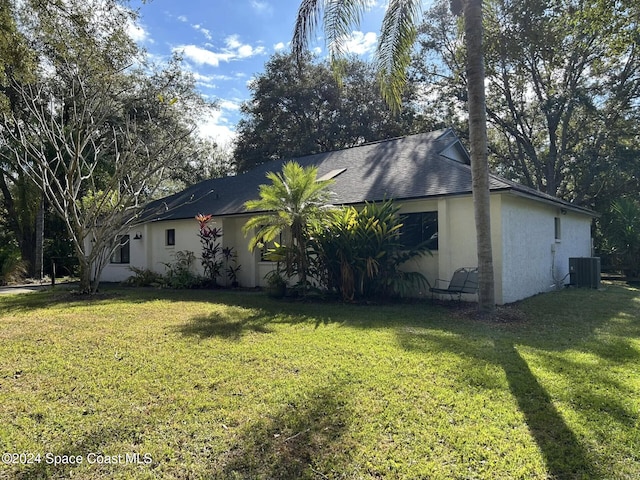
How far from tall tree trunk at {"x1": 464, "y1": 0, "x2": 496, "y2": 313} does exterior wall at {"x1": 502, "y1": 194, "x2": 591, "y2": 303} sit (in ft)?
7.44

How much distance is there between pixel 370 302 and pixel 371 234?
1.79 m

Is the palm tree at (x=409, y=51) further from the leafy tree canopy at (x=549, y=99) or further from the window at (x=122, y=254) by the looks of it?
the window at (x=122, y=254)

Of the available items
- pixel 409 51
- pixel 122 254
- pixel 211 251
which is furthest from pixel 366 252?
pixel 122 254

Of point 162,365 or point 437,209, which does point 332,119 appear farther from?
point 162,365

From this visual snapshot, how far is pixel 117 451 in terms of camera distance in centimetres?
325

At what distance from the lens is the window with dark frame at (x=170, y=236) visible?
17.3 m

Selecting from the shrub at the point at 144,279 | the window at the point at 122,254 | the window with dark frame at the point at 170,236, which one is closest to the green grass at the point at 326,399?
the shrub at the point at 144,279

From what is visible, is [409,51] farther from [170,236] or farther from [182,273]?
[170,236]

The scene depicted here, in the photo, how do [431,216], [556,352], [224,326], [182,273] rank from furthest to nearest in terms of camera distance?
1. [182,273]
2. [431,216]
3. [224,326]
4. [556,352]

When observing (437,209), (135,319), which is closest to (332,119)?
(437,209)

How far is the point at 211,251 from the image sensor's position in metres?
15.2

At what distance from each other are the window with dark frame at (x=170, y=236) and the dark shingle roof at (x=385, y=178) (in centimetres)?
64

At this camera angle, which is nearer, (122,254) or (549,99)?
(122,254)

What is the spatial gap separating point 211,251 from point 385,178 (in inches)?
273
